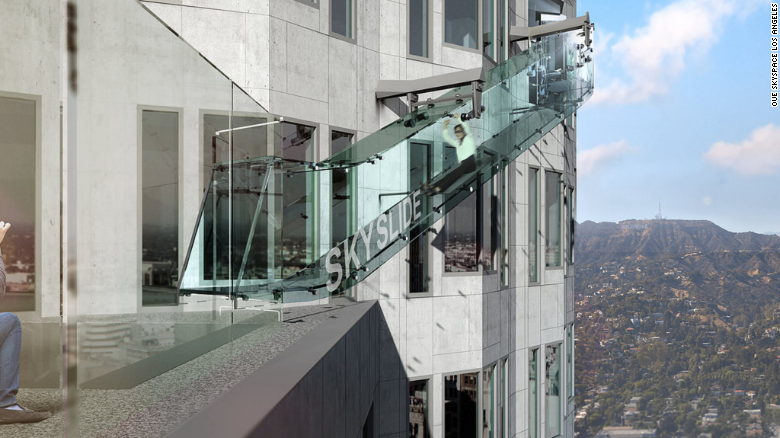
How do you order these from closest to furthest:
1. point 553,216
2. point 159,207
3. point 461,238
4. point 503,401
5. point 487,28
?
1. point 159,207
2. point 461,238
3. point 487,28
4. point 503,401
5. point 553,216

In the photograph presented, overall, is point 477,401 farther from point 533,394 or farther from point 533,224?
point 533,224

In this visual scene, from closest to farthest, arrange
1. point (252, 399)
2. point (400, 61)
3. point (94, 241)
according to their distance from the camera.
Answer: point (94, 241) → point (252, 399) → point (400, 61)

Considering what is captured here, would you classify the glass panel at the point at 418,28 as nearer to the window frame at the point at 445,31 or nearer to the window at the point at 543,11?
the window frame at the point at 445,31

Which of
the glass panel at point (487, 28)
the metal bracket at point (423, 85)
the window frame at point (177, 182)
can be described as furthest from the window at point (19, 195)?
the glass panel at point (487, 28)

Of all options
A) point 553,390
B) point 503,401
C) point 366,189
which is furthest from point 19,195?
point 553,390

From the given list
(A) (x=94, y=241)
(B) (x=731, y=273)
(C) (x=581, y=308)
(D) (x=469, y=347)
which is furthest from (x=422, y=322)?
(B) (x=731, y=273)

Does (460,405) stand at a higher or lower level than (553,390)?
higher

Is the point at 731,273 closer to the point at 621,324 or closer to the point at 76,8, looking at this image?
the point at 621,324
